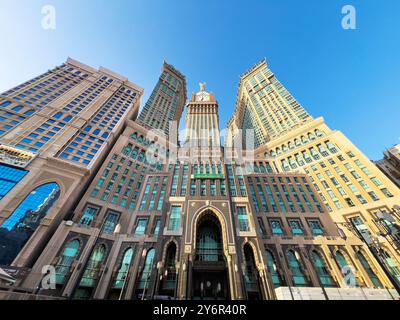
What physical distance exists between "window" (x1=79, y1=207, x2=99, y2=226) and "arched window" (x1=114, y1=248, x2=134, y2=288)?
1058 cm

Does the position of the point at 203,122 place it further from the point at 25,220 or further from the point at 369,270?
the point at 369,270

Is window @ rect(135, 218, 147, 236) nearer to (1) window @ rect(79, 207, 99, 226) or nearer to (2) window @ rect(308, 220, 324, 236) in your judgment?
(1) window @ rect(79, 207, 99, 226)

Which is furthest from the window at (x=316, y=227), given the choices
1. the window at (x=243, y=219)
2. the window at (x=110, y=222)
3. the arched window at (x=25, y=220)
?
the arched window at (x=25, y=220)

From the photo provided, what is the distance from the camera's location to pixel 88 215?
3441cm

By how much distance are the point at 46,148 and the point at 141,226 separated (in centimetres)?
2642

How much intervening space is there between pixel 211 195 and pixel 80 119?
41.4 meters

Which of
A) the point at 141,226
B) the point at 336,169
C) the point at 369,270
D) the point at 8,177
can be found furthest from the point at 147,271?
the point at 336,169

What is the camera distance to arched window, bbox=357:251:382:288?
26953mm

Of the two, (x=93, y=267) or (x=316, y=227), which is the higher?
(x=316, y=227)

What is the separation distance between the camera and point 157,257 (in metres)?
26.6

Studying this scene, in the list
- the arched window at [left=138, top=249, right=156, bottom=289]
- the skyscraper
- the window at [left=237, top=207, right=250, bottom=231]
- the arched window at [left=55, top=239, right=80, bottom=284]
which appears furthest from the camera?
the window at [left=237, top=207, right=250, bottom=231]

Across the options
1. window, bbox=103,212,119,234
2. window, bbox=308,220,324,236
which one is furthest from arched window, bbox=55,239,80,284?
window, bbox=308,220,324,236

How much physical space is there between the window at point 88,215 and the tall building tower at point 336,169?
49354mm

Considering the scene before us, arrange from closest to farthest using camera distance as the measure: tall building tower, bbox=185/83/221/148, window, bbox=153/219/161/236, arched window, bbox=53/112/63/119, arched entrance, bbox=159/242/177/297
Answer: arched entrance, bbox=159/242/177/297, window, bbox=153/219/161/236, arched window, bbox=53/112/63/119, tall building tower, bbox=185/83/221/148
